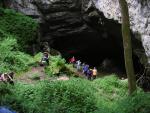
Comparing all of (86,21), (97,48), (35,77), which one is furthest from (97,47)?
(35,77)

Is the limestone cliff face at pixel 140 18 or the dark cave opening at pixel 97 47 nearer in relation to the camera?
the limestone cliff face at pixel 140 18

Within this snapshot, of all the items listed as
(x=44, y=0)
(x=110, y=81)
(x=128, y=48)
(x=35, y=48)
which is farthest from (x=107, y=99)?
(x=44, y=0)

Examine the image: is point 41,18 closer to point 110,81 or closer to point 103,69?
point 103,69

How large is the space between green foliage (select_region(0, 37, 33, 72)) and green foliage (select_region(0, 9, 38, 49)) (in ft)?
6.13

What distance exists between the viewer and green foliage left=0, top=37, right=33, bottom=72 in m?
22.6

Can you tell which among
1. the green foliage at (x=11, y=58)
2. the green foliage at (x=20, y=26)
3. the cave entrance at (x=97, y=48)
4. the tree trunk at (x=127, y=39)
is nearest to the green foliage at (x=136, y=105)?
the tree trunk at (x=127, y=39)

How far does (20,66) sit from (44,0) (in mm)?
7675

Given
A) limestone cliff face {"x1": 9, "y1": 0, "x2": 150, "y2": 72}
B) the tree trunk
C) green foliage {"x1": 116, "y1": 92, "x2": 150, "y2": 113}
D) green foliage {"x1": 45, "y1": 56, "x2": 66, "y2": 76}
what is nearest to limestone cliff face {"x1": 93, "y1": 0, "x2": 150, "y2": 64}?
limestone cliff face {"x1": 9, "y1": 0, "x2": 150, "y2": 72}

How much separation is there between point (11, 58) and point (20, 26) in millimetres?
5140

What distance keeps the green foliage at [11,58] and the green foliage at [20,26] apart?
6.13 ft

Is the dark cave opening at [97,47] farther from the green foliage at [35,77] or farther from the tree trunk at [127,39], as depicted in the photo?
the tree trunk at [127,39]

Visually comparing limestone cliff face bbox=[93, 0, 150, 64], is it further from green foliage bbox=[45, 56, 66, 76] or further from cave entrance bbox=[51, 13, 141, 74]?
green foliage bbox=[45, 56, 66, 76]

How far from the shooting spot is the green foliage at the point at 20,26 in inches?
1083

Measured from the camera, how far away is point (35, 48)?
94.0ft
